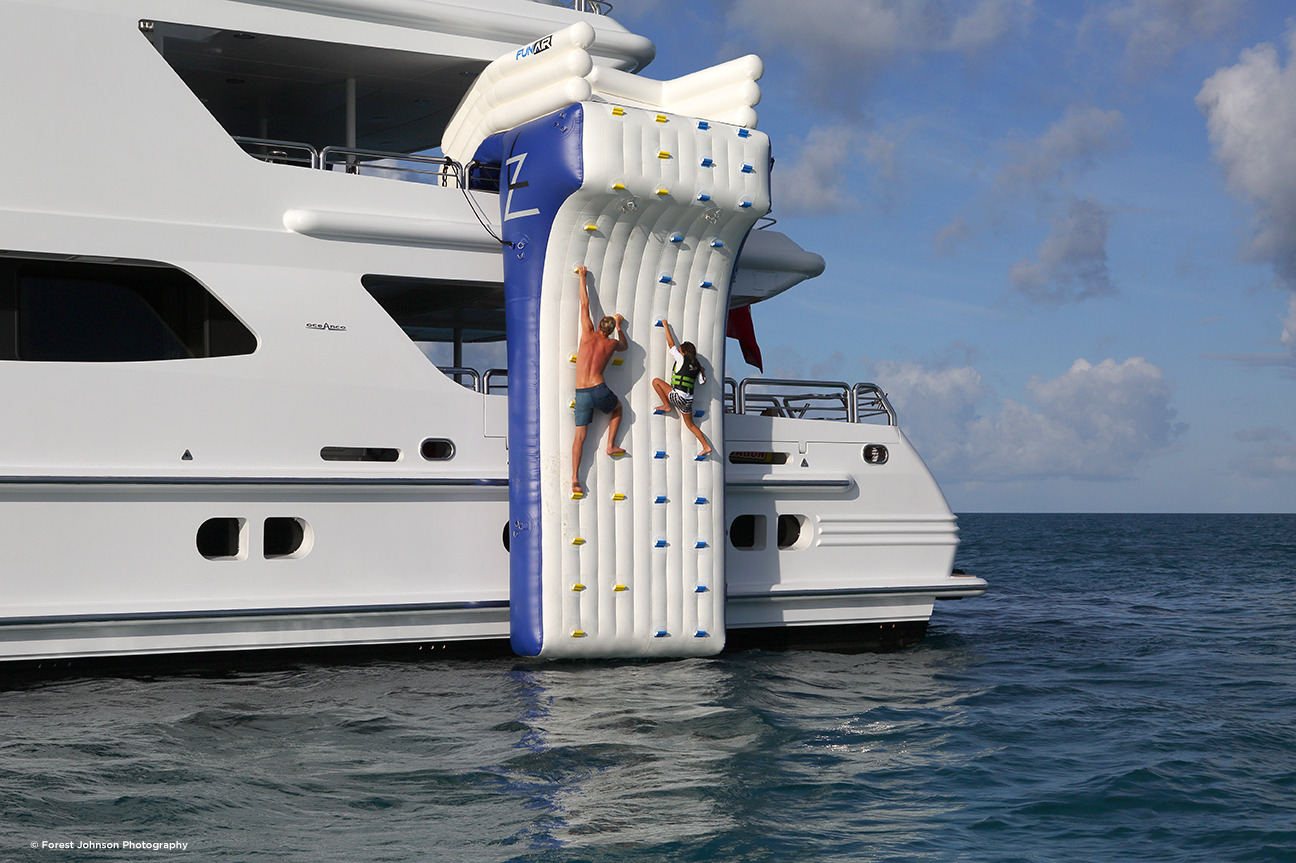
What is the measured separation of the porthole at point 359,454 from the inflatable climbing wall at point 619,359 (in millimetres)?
890

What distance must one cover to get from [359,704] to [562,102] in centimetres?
454

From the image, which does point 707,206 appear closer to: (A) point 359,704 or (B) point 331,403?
(B) point 331,403

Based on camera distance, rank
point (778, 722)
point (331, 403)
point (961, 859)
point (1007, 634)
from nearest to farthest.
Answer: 1. point (961, 859)
2. point (778, 722)
3. point (331, 403)
4. point (1007, 634)

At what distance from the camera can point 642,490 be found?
942 centimetres

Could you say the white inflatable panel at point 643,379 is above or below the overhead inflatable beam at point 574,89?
below

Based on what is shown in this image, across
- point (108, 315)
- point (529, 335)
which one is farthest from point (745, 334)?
point (108, 315)

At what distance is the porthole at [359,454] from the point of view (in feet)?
29.0

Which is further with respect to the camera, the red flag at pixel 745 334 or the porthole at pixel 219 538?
the red flag at pixel 745 334

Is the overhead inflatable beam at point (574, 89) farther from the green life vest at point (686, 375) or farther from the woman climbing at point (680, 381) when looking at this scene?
the green life vest at point (686, 375)

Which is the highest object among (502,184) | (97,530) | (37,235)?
(502,184)

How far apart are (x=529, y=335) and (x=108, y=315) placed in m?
3.03

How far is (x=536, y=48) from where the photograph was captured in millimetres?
9398

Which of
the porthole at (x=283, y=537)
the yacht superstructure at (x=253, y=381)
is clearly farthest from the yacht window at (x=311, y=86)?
the porthole at (x=283, y=537)

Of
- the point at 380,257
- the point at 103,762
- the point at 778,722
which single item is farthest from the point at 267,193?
the point at 778,722
